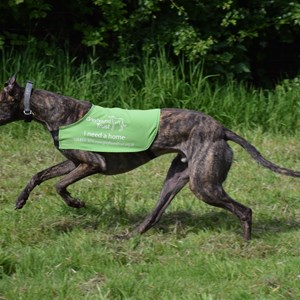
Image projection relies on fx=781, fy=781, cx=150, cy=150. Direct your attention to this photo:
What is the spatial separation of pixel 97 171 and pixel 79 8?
192 inches

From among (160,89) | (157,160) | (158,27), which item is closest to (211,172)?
(157,160)

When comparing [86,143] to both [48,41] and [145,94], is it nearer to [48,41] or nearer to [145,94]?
[145,94]

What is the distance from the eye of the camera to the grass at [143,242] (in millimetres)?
5254

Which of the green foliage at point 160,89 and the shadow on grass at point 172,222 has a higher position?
the green foliage at point 160,89

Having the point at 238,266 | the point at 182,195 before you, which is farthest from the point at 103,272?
the point at 182,195

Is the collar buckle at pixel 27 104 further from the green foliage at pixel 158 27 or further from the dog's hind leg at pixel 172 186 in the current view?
the green foliage at pixel 158 27

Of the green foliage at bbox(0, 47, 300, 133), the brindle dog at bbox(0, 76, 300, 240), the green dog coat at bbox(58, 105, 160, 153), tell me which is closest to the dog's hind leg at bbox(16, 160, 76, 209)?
the brindle dog at bbox(0, 76, 300, 240)

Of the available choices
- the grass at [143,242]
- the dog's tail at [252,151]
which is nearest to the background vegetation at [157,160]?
the grass at [143,242]

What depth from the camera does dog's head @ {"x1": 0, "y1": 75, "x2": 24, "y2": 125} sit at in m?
6.37

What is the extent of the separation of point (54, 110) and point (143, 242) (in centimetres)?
131

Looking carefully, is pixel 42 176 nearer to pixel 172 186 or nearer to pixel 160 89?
pixel 172 186

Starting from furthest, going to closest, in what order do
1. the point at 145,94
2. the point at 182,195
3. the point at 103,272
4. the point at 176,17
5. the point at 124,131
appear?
the point at 176,17 < the point at 145,94 < the point at 182,195 < the point at 124,131 < the point at 103,272

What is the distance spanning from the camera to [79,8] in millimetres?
10789

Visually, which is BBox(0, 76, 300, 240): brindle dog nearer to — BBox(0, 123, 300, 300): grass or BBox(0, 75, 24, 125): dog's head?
BBox(0, 75, 24, 125): dog's head
